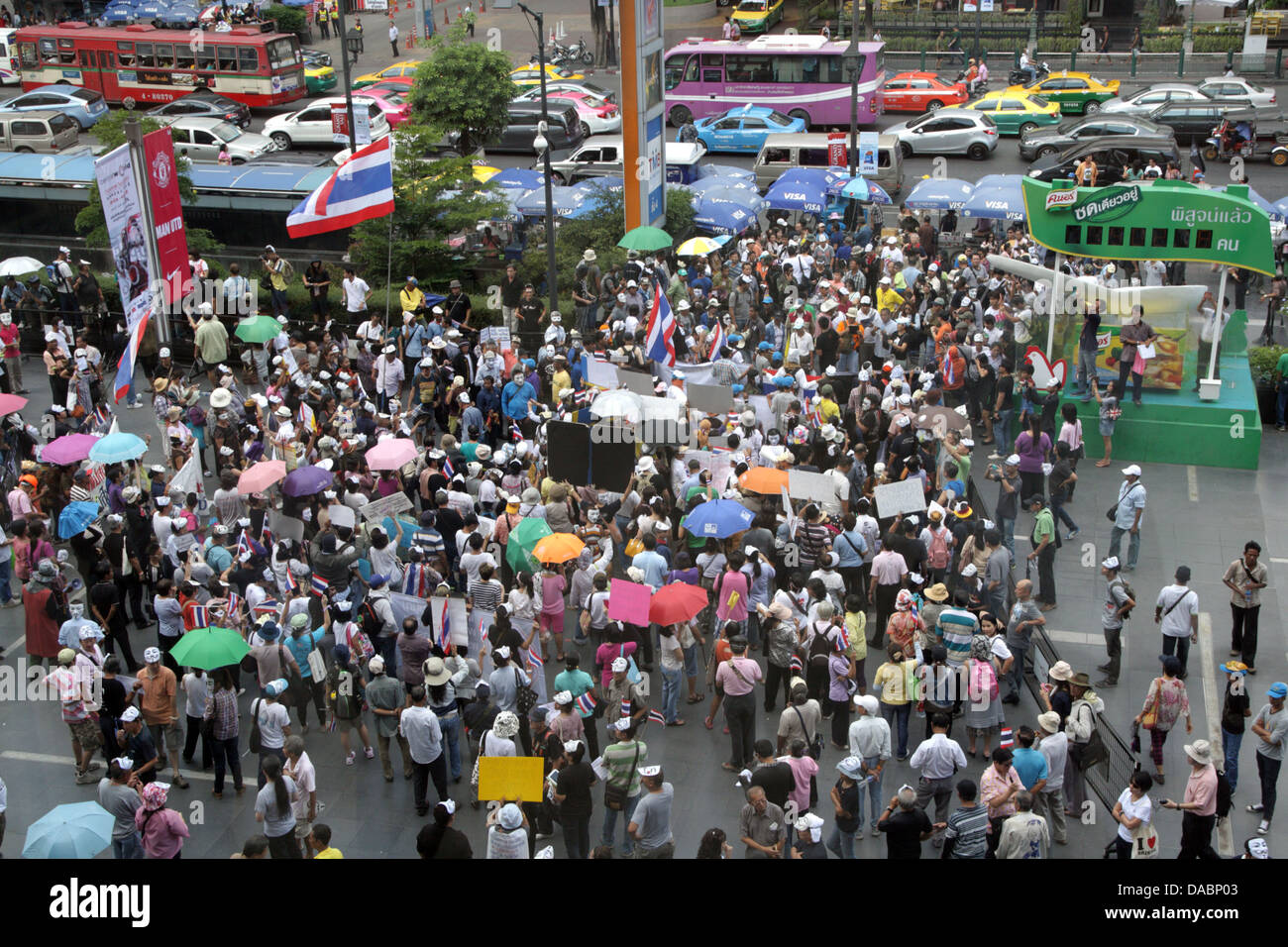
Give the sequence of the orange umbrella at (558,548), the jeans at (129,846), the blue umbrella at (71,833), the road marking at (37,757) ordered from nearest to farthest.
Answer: the blue umbrella at (71,833), the jeans at (129,846), the road marking at (37,757), the orange umbrella at (558,548)

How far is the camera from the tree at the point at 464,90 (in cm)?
3281

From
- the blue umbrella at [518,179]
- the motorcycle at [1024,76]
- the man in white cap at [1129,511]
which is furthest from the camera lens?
the motorcycle at [1024,76]

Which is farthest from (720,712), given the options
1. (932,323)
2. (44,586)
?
(932,323)

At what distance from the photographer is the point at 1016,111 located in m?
36.4

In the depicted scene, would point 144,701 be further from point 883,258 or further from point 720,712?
point 883,258

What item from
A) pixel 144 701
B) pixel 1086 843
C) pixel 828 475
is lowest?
pixel 1086 843

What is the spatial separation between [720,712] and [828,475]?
2981 mm

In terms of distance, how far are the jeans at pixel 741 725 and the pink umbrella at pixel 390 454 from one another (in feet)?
17.4

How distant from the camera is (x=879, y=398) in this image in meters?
17.0

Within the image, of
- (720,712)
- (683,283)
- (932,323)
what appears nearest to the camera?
(720,712)

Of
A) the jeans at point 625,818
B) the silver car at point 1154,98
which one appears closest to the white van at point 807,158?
the silver car at point 1154,98

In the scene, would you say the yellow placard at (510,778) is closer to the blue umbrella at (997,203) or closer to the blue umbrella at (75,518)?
the blue umbrella at (75,518)
